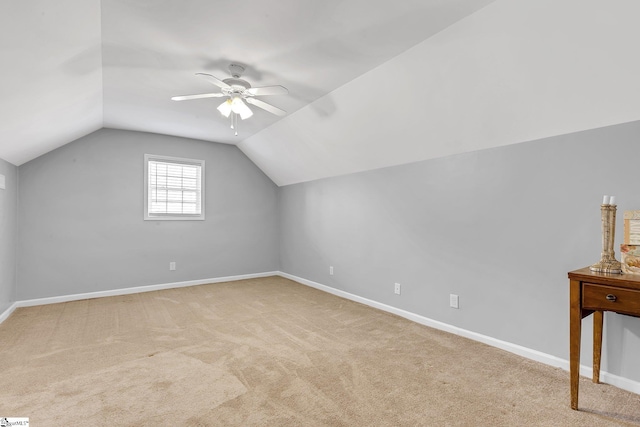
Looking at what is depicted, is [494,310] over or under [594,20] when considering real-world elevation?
under

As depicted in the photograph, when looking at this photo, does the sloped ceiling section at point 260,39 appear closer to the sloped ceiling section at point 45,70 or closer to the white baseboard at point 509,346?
the sloped ceiling section at point 45,70

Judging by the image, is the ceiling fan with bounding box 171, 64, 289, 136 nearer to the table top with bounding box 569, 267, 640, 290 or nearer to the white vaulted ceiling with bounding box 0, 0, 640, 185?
the white vaulted ceiling with bounding box 0, 0, 640, 185

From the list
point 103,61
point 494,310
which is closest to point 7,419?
point 103,61

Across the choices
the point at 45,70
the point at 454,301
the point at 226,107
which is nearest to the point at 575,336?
the point at 454,301

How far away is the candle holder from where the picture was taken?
6.11 feet

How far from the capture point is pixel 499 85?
230 cm

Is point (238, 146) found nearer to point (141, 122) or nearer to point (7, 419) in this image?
point (141, 122)

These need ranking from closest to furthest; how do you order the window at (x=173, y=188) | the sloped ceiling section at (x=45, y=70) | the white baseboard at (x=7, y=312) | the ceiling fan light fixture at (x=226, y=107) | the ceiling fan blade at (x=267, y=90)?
the sloped ceiling section at (x=45, y=70) < the ceiling fan blade at (x=267, y=90) < the ceiling fan light fixture at (x=226, y=107) < the white baseboard at (x=7, y=312) < the window at (x=173, y=188)

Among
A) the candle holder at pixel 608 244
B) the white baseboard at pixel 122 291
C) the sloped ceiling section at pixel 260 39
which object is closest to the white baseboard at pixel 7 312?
the white baseboard at pixel 122 291

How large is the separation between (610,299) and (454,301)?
4.65ft

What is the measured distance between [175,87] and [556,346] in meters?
4.07

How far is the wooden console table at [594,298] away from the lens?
5.50ft

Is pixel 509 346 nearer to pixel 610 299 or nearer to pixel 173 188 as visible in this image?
pixel 610 299

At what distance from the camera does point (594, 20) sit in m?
1.72
